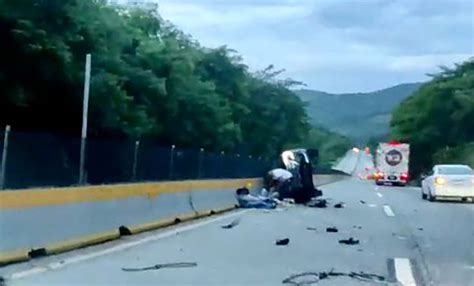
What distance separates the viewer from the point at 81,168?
20.1m

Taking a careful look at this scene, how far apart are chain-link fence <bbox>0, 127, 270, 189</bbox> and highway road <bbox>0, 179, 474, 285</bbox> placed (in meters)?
1.83

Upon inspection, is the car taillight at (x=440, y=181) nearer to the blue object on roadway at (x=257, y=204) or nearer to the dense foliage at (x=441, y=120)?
the blue object on roadway at (x=257, y=204)

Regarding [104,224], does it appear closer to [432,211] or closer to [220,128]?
[432,211]

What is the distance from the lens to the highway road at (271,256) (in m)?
12.6

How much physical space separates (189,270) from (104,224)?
14.4ft

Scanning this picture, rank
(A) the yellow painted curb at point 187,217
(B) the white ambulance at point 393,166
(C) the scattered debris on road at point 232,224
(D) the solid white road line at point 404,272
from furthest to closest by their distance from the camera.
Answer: (B) the white ambulance at point 393,166
(A) the yellow painted curb at point 187,217
(C) the scattered debris on road at point 232,224
(D) the solid white road line at point 404,272

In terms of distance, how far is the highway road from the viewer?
497 inches

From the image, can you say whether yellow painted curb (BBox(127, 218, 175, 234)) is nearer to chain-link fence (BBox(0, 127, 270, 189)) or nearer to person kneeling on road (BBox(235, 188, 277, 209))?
chain-link fence (BBox(0, 127, 270, 189))

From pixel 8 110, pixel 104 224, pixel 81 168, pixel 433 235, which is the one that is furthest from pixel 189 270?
pixel 8 110

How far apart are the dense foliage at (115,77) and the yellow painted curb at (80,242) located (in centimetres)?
1662

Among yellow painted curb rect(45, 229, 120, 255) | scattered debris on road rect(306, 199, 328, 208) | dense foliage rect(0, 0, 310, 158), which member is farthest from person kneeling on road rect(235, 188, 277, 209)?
yellow painted curb rect(45, 229, 120, 255)

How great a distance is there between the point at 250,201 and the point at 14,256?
17.7 metres

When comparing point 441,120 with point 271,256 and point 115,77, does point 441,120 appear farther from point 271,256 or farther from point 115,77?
point 271,256

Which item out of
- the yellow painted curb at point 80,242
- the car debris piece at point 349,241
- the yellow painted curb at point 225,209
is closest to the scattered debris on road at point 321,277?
the yellow painted curb at point 80,242
